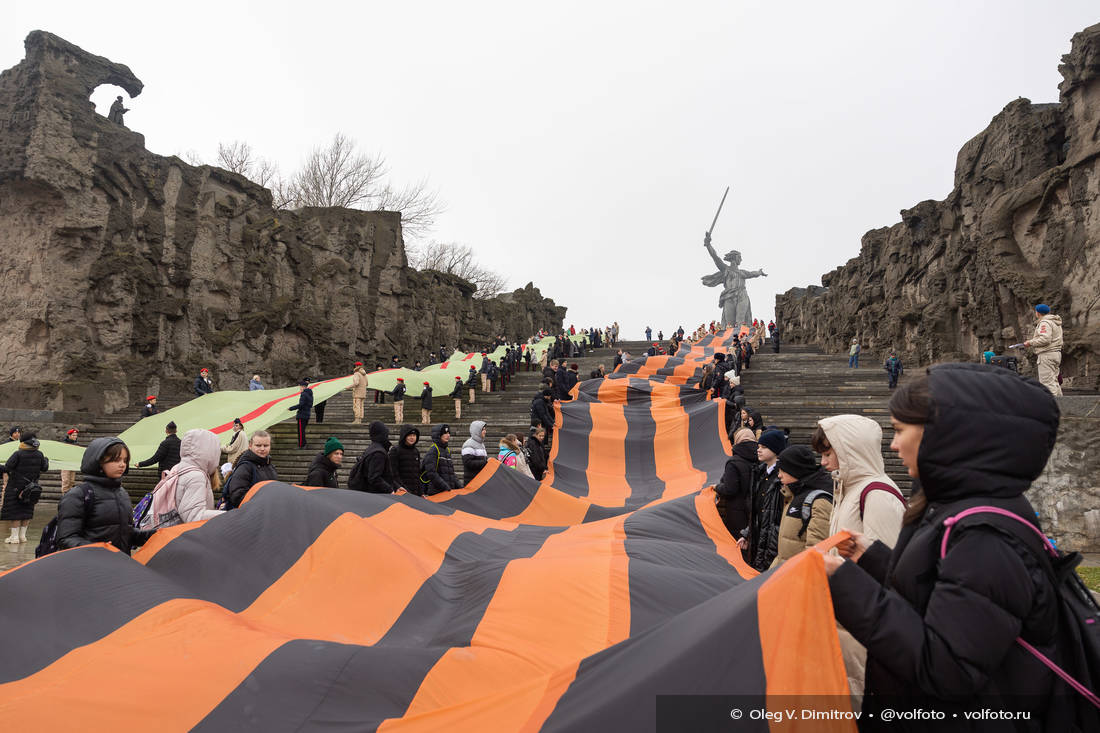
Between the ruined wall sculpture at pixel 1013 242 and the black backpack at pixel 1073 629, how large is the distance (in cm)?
1371

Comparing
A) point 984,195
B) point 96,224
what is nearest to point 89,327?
point 96,224

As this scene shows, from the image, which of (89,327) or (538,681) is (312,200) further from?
(538,681)

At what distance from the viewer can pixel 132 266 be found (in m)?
18.1

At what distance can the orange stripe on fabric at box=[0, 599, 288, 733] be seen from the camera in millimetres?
2199

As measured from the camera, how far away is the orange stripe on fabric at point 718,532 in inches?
169

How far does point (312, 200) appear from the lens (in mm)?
41031

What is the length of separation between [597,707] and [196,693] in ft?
5.28

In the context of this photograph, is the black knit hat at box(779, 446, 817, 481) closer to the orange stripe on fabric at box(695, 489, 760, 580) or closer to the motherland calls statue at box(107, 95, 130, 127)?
the orange stripe on fabric at box(695, 489, 760, 580)

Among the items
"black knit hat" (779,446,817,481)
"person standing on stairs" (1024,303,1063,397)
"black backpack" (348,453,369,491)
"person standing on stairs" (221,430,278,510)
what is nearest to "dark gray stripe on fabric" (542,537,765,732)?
"black knit hat" (779,446,817,481)

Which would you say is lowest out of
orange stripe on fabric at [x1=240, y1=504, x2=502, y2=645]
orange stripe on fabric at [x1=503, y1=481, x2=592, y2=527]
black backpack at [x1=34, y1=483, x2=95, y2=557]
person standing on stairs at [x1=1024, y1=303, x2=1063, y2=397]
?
orange stripe on fabric at [x1=503, y1=481, x2=592, y2=527]

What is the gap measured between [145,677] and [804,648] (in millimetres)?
2408

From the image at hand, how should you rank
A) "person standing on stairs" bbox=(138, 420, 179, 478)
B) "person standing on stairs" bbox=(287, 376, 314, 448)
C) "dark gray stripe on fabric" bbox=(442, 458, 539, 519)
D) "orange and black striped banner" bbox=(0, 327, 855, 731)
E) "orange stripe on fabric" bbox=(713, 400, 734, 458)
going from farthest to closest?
1. "person standing on stairs" bbox=(287, 376, 314, 448)
2. "orange stripe on fabric" bbox=(713, 400, 734, 458)
3. "person standing on stairs" bbox=(138, 420, 179, 478)
4. "dark gray stripe on fabric" bbox=(442, 458, 539, 519)
5. "orange and black striped banner" bbox=(0, 327, 855, 731)

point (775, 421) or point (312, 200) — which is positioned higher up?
point (312, 200)

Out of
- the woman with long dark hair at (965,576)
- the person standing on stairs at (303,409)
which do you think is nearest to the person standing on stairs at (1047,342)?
the woman with long dark hair at (965,576)
